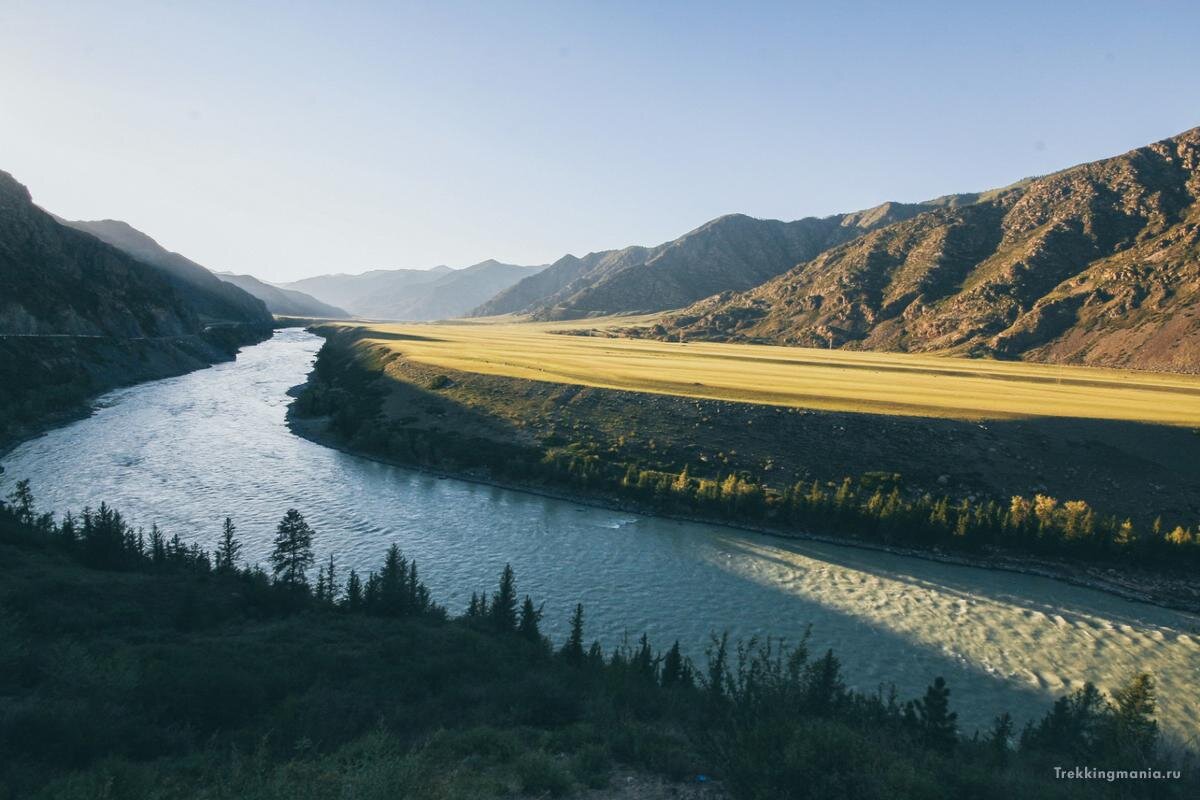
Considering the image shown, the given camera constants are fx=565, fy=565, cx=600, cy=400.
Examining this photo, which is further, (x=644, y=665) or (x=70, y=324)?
(x=70, y=324)

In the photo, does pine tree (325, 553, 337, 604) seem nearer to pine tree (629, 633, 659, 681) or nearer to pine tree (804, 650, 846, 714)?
pine tree (629, 633, 659, 681)

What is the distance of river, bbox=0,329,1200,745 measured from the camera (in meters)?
24.9

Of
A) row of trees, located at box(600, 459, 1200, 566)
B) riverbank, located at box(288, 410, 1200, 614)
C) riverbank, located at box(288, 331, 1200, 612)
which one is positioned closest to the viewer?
riverbank, located at box(288, 410, 1200, 614)

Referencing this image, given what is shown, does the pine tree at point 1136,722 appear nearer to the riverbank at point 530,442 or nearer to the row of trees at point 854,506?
the riverbank at point 530,442

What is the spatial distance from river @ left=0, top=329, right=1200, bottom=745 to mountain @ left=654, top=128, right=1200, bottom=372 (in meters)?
113

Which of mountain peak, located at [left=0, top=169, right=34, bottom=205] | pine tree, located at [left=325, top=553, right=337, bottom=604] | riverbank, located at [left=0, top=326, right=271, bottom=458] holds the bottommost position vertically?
pine tree, located at [left=325, top=553, right=337, bottom=604]

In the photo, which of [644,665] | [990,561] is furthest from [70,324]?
[990,561]

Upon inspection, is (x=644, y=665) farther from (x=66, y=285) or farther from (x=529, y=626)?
(x=66, y=285)

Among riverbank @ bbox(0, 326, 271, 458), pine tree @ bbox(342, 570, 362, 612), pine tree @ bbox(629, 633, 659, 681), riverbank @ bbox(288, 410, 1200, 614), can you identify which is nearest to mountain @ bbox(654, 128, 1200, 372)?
riverbank @ bbox(288, 410, 1200, 614)

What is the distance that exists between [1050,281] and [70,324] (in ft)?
686

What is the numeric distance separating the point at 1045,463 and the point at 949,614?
2317 cm

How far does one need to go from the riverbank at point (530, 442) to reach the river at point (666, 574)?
128 centimetres

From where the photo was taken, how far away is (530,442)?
5150cm

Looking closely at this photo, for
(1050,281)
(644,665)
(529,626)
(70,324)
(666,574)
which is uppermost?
(1050,281)
